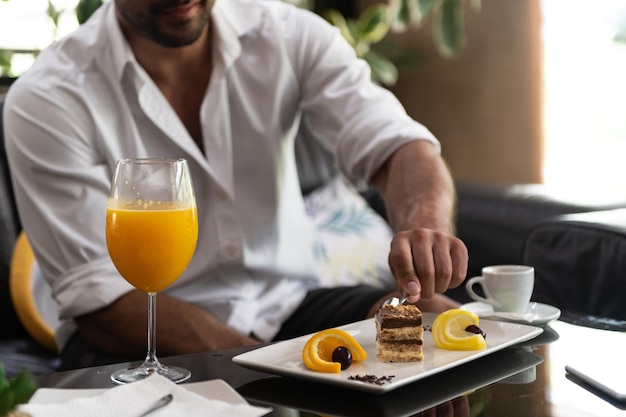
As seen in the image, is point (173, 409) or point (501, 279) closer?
point (173, 409)

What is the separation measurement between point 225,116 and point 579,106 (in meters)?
2.68

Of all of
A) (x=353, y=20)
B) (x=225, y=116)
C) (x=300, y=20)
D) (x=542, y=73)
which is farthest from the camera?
(x=353, y=20)

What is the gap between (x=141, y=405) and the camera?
2.78 feet

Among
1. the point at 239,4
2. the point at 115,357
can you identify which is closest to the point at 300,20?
the point at 239,4

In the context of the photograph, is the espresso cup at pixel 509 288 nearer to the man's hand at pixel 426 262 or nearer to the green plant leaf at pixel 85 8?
the man's hand at pixel 426 262

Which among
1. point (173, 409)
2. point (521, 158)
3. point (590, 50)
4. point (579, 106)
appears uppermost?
point (173, 409)

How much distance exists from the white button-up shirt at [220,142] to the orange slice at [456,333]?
69cm

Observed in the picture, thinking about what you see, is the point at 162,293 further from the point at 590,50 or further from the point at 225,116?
the point at 590,50

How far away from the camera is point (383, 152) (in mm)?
1771

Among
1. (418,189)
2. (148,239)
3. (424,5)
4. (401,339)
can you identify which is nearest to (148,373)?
(148,239)

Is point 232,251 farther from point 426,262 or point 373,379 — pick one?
point 373,379

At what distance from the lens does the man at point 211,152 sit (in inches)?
65.7

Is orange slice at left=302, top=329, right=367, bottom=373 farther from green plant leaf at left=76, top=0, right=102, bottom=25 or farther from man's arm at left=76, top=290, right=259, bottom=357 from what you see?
green plant leaf at left=76, top=0, right=102, bottom=25

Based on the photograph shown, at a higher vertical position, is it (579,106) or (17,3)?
(17,3)
